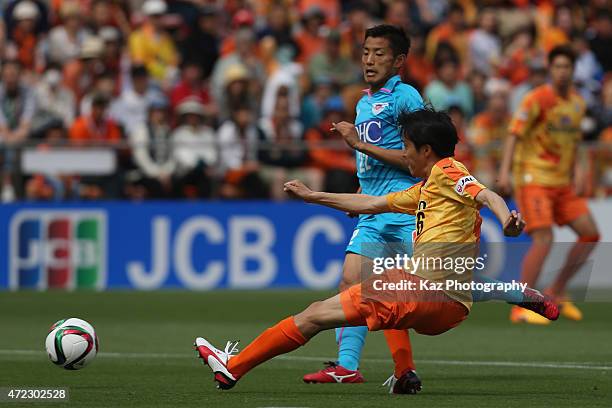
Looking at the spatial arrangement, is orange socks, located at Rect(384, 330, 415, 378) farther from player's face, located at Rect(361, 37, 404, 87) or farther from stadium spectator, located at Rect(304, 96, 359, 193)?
stadium spectator, located at Rect(304, 96, 359, 193)

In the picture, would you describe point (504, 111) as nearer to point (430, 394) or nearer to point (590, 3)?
point (590, 3)

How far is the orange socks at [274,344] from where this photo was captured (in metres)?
8.38

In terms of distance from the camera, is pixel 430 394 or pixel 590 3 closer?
pixel 430 394

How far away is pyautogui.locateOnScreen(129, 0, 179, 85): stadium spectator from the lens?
21.8 m

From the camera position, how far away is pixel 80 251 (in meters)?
18.6

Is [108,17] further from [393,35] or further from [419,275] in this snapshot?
[419,275]

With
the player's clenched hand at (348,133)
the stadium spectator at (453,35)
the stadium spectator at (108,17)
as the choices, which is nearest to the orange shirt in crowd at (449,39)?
the stadium spectator at (453,35)

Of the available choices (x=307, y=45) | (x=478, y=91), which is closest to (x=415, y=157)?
(x=478, y=91)

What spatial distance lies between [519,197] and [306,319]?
673cm

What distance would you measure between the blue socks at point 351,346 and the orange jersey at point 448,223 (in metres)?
1.37

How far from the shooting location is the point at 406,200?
28.2ft

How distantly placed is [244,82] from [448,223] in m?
12.1

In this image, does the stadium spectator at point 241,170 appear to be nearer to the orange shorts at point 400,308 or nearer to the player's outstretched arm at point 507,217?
the orange shorts at point 400,308

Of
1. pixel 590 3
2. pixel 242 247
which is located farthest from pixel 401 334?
pixel 590 3
